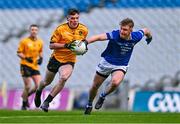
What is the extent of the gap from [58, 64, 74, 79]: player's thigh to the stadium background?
6.73 metres

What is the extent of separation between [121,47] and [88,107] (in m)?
1.41

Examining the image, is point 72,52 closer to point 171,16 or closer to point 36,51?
point 36,51

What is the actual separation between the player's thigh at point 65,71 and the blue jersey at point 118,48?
80cm

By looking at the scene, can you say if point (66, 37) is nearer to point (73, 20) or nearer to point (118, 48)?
point (73, 20)

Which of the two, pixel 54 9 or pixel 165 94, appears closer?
pixel 165 94

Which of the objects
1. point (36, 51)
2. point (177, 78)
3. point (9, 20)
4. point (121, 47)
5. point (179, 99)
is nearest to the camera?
point (121, 47)

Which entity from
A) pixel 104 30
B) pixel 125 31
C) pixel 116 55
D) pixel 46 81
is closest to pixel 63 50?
pixel 46 81

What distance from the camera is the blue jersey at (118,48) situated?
13.5 metres

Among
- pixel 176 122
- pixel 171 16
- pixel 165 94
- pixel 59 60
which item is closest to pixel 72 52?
pixel 59 60

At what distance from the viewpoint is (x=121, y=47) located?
13.6m

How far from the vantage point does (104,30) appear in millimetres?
24391

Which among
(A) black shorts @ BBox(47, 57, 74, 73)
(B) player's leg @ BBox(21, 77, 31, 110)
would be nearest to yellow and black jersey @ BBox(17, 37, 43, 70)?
(B) player's leg @ BBox(21, 77, 31, 110)

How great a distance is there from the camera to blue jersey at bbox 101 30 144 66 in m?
13.5

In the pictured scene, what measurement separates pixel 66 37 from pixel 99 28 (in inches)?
412
